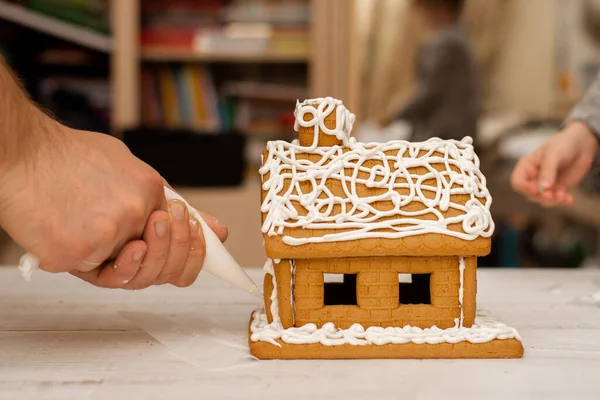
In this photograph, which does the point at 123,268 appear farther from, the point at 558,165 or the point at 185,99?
the point at 185,99

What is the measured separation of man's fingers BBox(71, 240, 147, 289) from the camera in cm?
89

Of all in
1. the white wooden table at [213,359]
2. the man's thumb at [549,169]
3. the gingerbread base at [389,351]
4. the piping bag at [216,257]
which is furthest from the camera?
the man's thumb at [549,169]

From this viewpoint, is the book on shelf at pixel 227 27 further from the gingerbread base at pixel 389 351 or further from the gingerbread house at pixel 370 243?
the gingerbread base at pixel 389 351

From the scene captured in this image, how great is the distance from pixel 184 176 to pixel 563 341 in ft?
5.77

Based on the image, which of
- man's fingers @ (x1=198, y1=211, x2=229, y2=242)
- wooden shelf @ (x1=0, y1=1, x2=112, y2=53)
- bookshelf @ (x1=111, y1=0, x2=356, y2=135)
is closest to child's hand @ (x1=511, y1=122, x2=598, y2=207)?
man's fingers @ (x1=198, y1=211, x2=229, y2=242)

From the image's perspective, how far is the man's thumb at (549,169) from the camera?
56.2 inches

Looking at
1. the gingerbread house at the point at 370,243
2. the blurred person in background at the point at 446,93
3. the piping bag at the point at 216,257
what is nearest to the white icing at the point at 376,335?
the gingerbread house at the point at 370,243

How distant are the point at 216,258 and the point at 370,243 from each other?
0.23 meters

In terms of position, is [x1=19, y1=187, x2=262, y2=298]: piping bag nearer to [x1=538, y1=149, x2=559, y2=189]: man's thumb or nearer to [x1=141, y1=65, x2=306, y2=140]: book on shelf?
[x1=538, y1=149, x2=559, y2=189]: man's thumb

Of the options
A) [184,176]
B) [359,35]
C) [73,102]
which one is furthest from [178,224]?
[359,35]

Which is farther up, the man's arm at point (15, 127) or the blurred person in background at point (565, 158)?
the man's arm at point (15, 127)

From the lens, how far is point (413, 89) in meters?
3.62

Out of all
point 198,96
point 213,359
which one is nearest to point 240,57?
point 198,96

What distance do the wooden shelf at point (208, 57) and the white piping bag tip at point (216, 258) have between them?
6.40 feet
